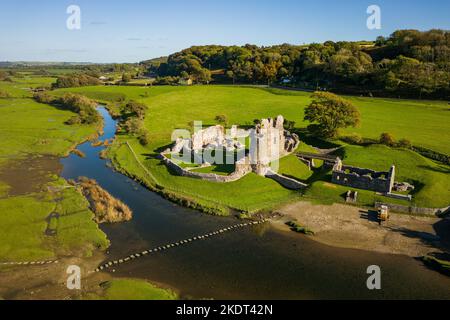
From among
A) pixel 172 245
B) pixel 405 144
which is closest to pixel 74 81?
pixel 405 144

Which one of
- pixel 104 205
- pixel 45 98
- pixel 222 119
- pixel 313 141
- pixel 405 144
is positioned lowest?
pixel 104 205

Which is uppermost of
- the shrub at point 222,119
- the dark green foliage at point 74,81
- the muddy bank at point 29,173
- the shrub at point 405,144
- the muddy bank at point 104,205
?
the dark green foliage at point 74,81

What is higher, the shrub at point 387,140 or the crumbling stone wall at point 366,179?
the shrub at point 387,140

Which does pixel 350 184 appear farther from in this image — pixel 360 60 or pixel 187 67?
pixel 187 67

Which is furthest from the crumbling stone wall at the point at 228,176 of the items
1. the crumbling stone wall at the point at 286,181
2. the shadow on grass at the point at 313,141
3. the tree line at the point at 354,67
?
the tree line at the point at 354,67

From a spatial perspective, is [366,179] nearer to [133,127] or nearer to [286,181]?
[286,181]

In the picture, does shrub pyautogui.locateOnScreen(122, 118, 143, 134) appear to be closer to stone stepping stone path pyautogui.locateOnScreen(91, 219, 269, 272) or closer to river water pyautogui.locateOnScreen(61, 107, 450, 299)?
river water pyautogui.locateOnScreen(61, 107, 450, 299)

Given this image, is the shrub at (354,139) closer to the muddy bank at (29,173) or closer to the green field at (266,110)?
the green field at (266,110)

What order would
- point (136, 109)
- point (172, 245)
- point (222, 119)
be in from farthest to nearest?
point (136, 109)
point (222, 119)
point (172, 245)
